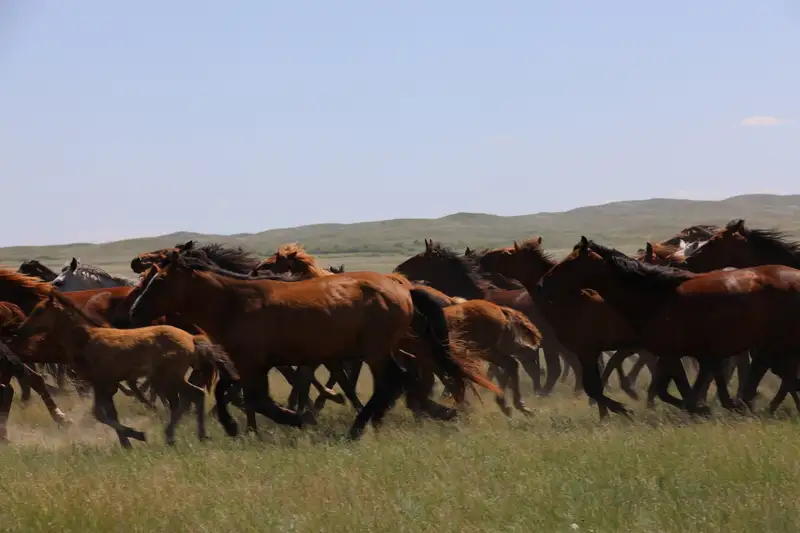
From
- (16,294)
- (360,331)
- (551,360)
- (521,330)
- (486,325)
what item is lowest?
(551,360)

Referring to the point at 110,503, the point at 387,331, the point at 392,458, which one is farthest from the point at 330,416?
the point at 110,503

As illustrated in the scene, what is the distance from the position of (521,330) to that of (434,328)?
7.60 feet

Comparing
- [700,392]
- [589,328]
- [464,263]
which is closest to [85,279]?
[464,263]

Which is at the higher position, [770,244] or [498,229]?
[770,244]

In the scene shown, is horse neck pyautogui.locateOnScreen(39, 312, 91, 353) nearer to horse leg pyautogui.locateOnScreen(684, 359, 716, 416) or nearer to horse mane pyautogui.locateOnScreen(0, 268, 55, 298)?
horse mane pyautogui.locateOnScreen(0, 268, 55, 298)

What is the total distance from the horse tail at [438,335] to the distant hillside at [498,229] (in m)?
101

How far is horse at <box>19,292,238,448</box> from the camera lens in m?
10.8

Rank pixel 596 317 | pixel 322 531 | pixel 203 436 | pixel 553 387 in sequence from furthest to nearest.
→ 1. pixel 553 387
2. pixel 596 317
3. pixel 203 436
4. pixel 322 531

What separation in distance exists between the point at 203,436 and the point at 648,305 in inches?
174

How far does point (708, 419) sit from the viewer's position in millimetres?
10758

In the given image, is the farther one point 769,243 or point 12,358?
point 769,243

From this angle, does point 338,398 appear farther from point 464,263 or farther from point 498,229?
point 498,229

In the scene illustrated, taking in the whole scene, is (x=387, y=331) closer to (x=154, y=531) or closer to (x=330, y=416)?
(x=330, y=416)

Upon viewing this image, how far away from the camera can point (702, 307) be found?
36.5 feet
